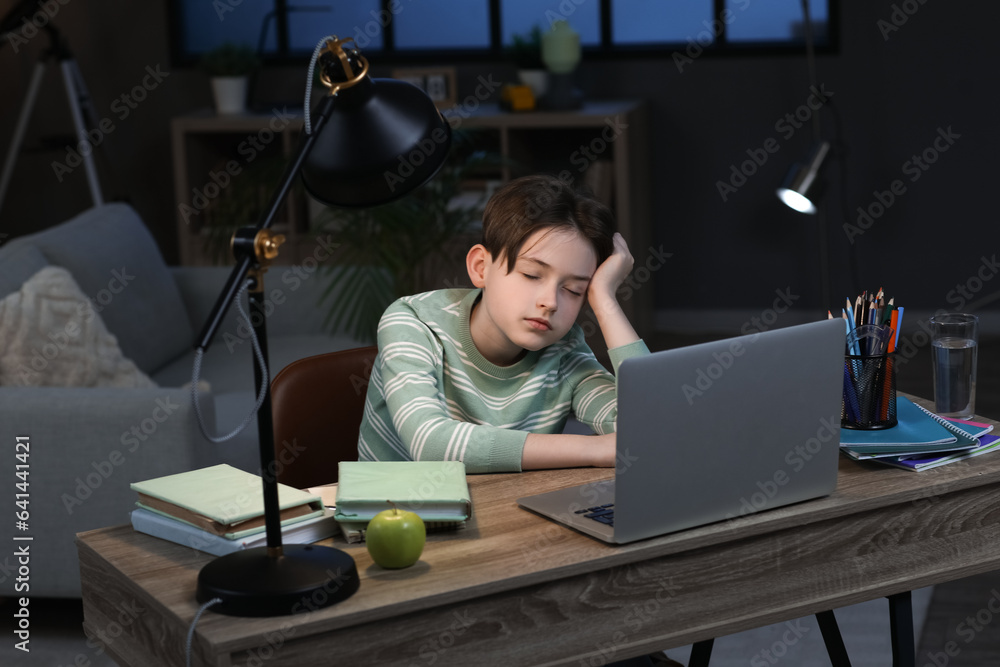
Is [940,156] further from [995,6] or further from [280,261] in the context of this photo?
[280,261]

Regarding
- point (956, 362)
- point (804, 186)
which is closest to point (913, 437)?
point (956, 362)

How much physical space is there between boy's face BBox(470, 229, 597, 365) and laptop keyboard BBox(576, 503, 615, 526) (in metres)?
0.31

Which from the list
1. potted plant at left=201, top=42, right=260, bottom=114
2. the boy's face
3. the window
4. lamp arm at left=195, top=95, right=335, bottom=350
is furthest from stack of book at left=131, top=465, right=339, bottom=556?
the window

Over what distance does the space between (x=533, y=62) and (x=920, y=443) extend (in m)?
3.37

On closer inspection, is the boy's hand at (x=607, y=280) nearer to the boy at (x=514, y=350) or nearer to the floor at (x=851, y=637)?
the boy at (x=514, y=350)

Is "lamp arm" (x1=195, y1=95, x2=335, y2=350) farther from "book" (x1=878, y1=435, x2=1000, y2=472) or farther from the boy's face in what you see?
"book" (x1=878, y1=435, x2=1000, y2=472)

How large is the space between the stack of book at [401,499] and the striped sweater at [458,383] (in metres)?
0.19

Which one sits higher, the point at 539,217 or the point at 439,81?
the point at 439,81

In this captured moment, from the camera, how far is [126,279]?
11.0 feet

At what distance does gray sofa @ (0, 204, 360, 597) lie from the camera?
242 centimetres

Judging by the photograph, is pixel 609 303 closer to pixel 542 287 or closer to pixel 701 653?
pixel 542 287

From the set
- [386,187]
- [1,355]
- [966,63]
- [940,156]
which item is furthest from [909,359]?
[386,187]

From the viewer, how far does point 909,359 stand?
4.58 m

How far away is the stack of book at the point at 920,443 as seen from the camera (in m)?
1.46
